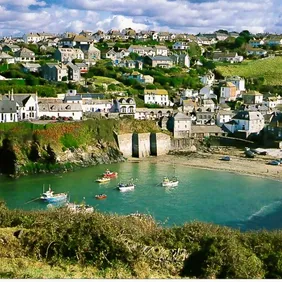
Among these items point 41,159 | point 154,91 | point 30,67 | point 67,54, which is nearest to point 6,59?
point 30,67

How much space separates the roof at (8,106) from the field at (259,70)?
101ft

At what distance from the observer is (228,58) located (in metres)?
61.9

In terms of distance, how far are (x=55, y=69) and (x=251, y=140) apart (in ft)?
55.7

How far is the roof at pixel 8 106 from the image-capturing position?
30.2 metres

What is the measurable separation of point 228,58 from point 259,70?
4.48 metres

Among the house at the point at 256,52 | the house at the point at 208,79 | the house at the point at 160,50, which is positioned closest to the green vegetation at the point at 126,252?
the house at the point at 208,79

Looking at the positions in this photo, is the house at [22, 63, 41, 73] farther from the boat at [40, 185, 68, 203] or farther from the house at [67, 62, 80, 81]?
the boat at [40, 185, 68, 203]

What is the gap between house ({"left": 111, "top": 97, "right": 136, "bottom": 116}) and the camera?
3641 cm

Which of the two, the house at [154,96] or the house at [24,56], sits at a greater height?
the house at [24,56]

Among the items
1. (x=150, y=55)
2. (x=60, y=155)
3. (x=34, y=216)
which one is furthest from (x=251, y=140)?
(x=34, y=216)

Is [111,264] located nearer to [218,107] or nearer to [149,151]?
[149,151]

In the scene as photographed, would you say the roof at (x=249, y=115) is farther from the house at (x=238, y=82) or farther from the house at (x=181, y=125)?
the house at (x=238, y=82)

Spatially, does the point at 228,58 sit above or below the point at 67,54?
above

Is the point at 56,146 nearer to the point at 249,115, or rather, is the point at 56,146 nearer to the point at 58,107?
the point at 58,107
